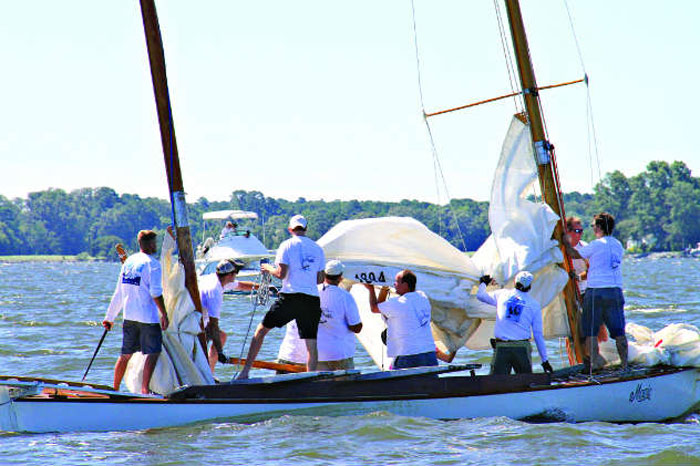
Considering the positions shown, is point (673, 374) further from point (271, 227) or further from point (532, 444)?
point (271, 227)

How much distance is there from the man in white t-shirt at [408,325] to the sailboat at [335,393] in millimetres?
217

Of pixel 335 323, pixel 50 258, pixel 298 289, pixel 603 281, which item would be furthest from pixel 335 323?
pixel 50 258

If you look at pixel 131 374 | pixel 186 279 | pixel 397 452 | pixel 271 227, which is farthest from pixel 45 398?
pixel 271 227

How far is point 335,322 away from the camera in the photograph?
31.6 ft

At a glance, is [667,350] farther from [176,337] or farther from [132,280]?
[132,280]

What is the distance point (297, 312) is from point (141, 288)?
1.39 metres

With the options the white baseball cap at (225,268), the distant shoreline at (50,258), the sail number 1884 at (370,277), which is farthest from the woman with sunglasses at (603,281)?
the distant shoreline at (50,258)

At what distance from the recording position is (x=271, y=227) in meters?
111

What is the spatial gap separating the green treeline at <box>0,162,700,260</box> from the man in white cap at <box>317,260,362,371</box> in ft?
293

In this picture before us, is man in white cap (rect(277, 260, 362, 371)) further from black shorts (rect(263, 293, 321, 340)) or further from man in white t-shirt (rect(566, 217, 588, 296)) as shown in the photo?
man in white t-shirt (rect(566, 217, 588, 296))

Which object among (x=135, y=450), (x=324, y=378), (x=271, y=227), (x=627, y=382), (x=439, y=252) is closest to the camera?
(x=135, y=450)

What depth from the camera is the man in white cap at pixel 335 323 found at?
376 inches

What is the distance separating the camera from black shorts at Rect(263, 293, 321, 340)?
363 inches

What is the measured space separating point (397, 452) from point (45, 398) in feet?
10.1
